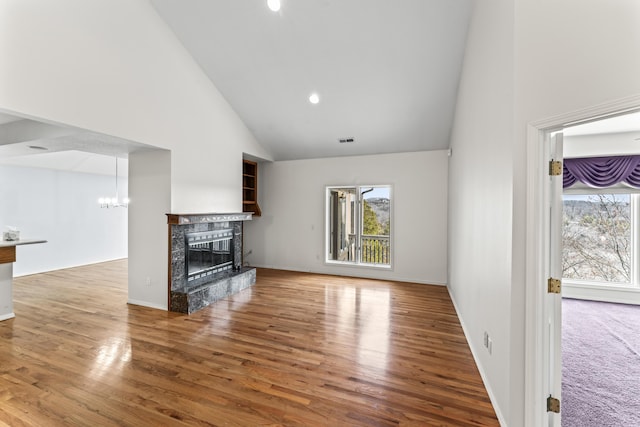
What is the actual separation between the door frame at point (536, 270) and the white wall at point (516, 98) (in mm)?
41

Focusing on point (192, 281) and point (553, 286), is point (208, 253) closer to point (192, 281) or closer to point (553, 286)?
point (192, 281)

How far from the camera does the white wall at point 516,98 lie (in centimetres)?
133

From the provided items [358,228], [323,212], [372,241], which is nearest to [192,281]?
[323,212]

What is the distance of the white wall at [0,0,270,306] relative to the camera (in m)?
2.67

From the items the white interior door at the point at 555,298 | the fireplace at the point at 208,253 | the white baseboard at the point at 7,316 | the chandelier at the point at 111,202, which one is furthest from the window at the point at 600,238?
the chandelier at the point at 111,202

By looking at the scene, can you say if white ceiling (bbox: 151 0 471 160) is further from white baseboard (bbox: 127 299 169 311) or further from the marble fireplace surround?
white baseboard (bbox: 127 299 169 311)

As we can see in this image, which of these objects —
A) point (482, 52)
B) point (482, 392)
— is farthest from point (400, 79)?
point (482, 392)

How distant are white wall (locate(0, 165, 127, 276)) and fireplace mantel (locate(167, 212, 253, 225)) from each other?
493 cm

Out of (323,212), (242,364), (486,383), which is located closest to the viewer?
(486,383)

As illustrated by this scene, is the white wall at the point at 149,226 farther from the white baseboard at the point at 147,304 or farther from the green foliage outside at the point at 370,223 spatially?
the green foliage outside at the point at 370,223

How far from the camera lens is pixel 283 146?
6.29 metres

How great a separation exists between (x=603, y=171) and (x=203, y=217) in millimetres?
6588

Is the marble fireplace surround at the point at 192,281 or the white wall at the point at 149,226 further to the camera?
the white wall at the point at 149,226

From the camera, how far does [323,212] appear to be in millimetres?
6484
